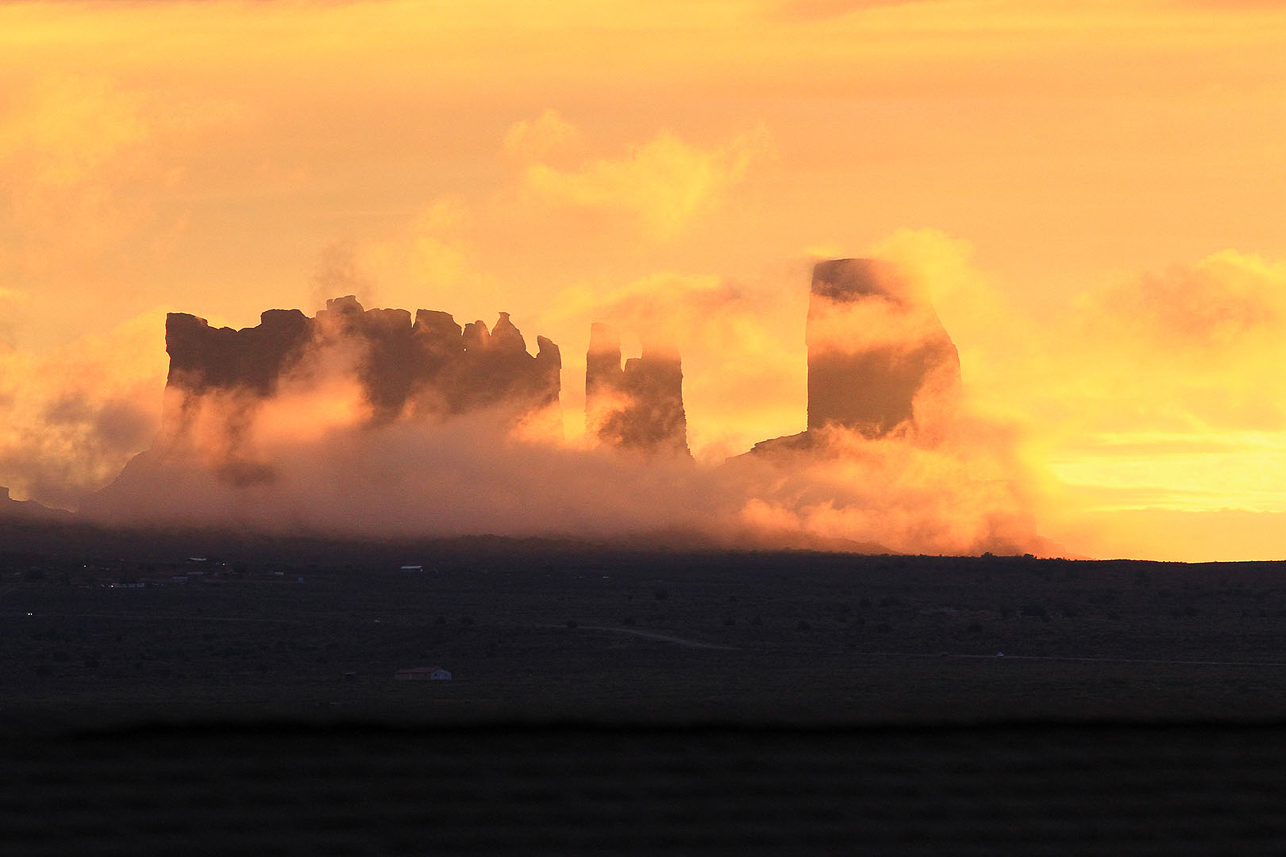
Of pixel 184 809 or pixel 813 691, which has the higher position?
pixel 184 809

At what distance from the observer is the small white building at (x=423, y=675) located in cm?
8250

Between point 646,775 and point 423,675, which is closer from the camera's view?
point 646,775

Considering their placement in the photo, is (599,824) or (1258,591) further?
(1258,591)

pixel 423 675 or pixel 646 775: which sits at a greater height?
pixel 646 775

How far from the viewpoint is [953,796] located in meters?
8.30

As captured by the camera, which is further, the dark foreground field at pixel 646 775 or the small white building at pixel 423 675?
the small white building at pixel 423 675

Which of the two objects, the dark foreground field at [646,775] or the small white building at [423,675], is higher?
the dark foreground field at [646,775]

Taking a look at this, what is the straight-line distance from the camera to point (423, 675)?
85938 millimetres

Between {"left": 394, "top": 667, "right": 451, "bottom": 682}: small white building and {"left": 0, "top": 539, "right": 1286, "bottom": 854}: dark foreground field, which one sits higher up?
{"left": 0, "top": 539, "right": 1286, "bottom": 854}: dark foreground field

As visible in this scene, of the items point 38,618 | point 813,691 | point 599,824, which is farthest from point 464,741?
point 38,618

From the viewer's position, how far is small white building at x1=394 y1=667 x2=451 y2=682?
82500mm

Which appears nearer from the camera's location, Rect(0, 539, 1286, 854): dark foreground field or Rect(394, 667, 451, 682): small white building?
Rect(0, 539, 1286, 854): dark foreground field

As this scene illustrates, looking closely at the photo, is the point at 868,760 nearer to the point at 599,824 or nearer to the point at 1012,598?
the point at 599,824

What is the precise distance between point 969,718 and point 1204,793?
1.22m
